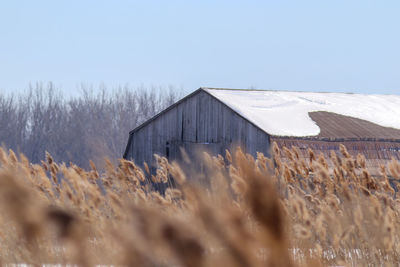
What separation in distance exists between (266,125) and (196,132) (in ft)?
10.0

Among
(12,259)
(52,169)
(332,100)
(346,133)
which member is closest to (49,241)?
(12,259)

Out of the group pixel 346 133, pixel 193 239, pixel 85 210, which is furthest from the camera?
pixel 346 133

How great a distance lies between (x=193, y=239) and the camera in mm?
1128

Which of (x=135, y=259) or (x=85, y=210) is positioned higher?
(x=135, y=259)

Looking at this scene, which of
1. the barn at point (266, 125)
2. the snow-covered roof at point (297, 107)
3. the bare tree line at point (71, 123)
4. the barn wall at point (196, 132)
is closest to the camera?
the barn at point (266, 125)

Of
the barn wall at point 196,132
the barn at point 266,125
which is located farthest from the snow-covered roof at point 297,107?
the barn wall at point 196,132

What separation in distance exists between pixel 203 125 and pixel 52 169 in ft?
48.6

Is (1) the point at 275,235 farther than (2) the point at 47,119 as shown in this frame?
No

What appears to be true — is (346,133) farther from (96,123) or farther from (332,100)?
(96,123)

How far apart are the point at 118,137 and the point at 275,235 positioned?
59.4 metres

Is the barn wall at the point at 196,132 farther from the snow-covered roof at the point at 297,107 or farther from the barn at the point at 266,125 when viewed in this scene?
the snow-covered roof at the point at 297,107

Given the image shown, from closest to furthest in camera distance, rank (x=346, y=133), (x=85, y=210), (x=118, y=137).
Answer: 1. (x=85, y=210)
2. (x=346, y=133)
3. (x=118, y=137)

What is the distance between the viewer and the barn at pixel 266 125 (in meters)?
18.8

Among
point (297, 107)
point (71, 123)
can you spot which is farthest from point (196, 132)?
point (71, 123)
